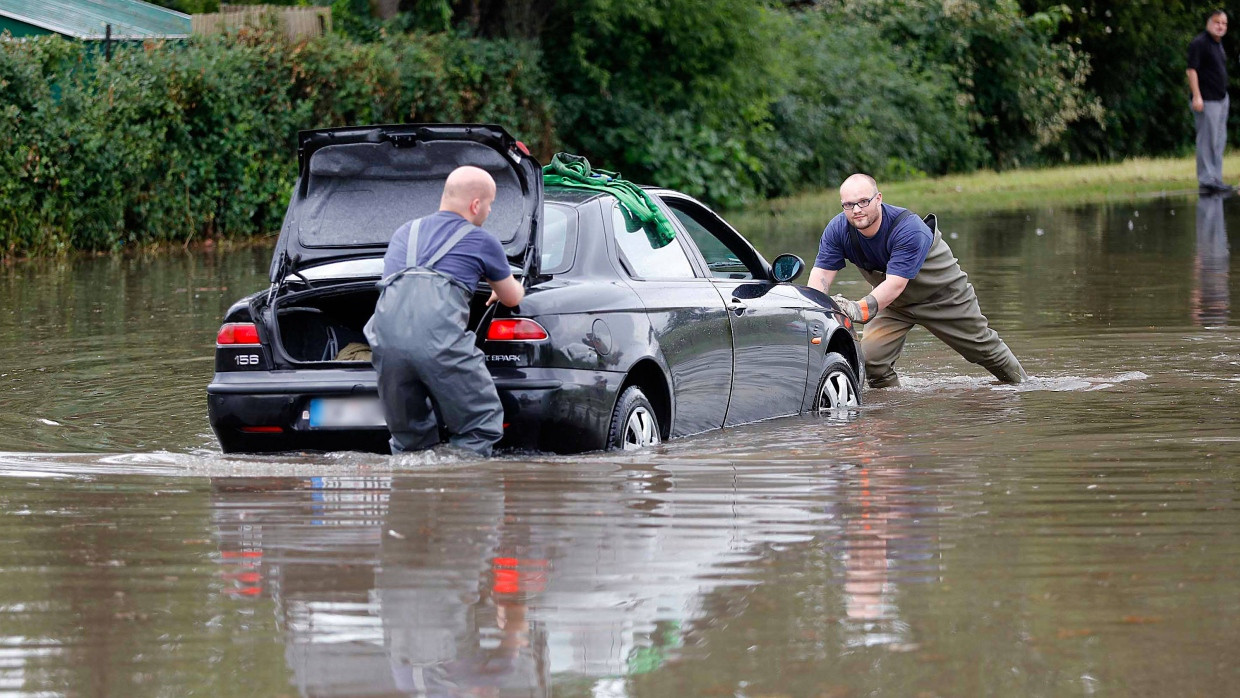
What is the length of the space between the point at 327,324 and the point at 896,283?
343cm

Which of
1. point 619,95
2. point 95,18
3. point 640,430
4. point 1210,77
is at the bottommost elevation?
point 640,430

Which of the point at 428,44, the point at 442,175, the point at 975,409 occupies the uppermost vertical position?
the point at 428,44

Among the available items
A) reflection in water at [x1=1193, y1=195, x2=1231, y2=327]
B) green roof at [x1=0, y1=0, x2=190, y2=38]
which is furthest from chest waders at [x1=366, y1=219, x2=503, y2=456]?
green roof at [x1=0, y1=0, x2=190, y2=38]

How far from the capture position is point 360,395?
705cm

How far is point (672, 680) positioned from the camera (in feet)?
13.5

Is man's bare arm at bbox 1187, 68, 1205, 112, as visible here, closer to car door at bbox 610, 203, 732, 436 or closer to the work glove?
the work glove

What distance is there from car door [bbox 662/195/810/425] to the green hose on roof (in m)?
0.30

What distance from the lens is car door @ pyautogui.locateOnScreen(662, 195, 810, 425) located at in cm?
834

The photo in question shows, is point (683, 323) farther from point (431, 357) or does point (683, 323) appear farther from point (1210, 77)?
point (1210, 77)

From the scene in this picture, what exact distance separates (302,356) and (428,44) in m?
18.9

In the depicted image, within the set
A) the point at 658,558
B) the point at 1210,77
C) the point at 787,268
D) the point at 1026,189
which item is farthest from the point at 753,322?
the point at 1026,189

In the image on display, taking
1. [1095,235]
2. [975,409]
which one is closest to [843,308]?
[975,409]

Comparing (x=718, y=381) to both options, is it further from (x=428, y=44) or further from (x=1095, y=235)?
(x=428, y=44)

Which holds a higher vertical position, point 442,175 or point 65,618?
point 442,175
